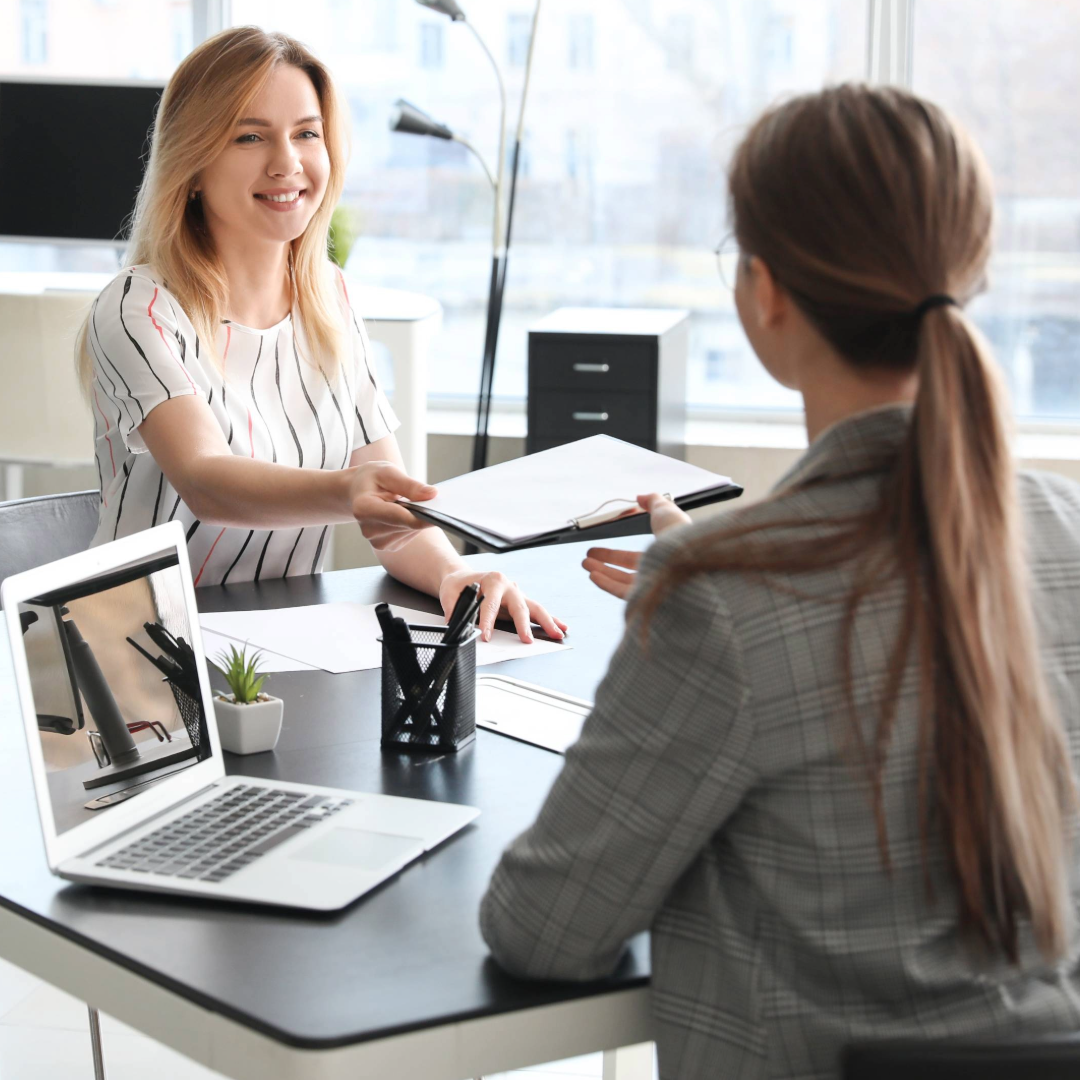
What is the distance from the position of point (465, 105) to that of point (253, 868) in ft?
12.4

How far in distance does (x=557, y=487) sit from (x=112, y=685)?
552mm

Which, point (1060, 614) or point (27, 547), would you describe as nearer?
point (1060, 614)

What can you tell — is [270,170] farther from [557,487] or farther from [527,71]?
[527,71]

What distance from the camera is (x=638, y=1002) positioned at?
909mm

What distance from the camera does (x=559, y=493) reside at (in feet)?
4.76

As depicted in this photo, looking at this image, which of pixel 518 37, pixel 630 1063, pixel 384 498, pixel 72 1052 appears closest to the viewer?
pixel 384 498

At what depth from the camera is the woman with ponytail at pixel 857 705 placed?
797 mm

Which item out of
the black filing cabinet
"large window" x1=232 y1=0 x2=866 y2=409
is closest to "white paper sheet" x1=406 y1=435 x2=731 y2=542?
the black filing cabinet

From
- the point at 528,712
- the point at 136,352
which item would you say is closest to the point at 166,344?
the point at 136,352

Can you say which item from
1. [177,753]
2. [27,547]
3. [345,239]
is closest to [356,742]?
[177,753]

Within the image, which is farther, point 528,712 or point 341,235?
point 341,235

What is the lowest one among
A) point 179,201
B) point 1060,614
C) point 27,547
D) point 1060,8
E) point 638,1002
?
point 638,1002

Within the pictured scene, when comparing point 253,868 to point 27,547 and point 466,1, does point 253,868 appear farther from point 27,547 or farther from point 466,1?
point 466,1

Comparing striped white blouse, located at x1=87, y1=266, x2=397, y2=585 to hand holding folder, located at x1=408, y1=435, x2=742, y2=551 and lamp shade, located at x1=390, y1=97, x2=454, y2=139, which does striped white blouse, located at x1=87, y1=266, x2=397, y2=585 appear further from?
lamp shade, located at x1=390, y1=97, x2=454, y2=139
